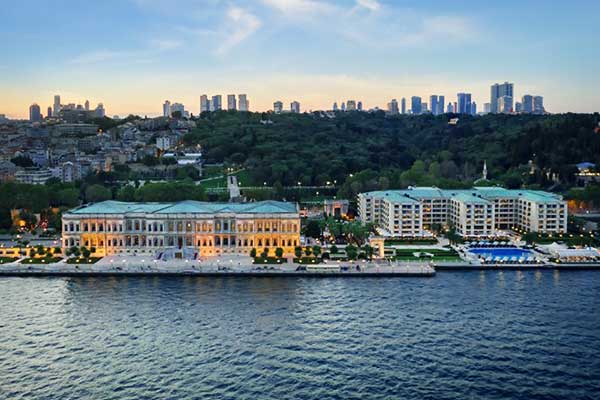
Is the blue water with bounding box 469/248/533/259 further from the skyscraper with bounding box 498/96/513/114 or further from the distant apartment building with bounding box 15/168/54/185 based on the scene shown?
the skyscraper with bounding box 498/96/513/114

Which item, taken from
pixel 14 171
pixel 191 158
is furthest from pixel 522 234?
pixel 14 171

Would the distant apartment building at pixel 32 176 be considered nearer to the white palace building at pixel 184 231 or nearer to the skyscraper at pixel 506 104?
the white palace building at pixel 184 231

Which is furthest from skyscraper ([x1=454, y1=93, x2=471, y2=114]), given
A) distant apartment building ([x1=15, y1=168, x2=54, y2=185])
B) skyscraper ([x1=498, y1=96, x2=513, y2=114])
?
distant apartment building ([x1=15, y1=168, x2=54, y2=185])

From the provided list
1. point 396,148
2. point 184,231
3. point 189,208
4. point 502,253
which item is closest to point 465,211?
point 502,253

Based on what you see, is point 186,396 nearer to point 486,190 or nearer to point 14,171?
point 486,190

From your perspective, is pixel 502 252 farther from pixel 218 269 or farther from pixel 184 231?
pixel 184 231

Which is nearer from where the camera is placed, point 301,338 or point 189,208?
point 301,338

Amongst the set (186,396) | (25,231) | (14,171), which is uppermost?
(14,171)
